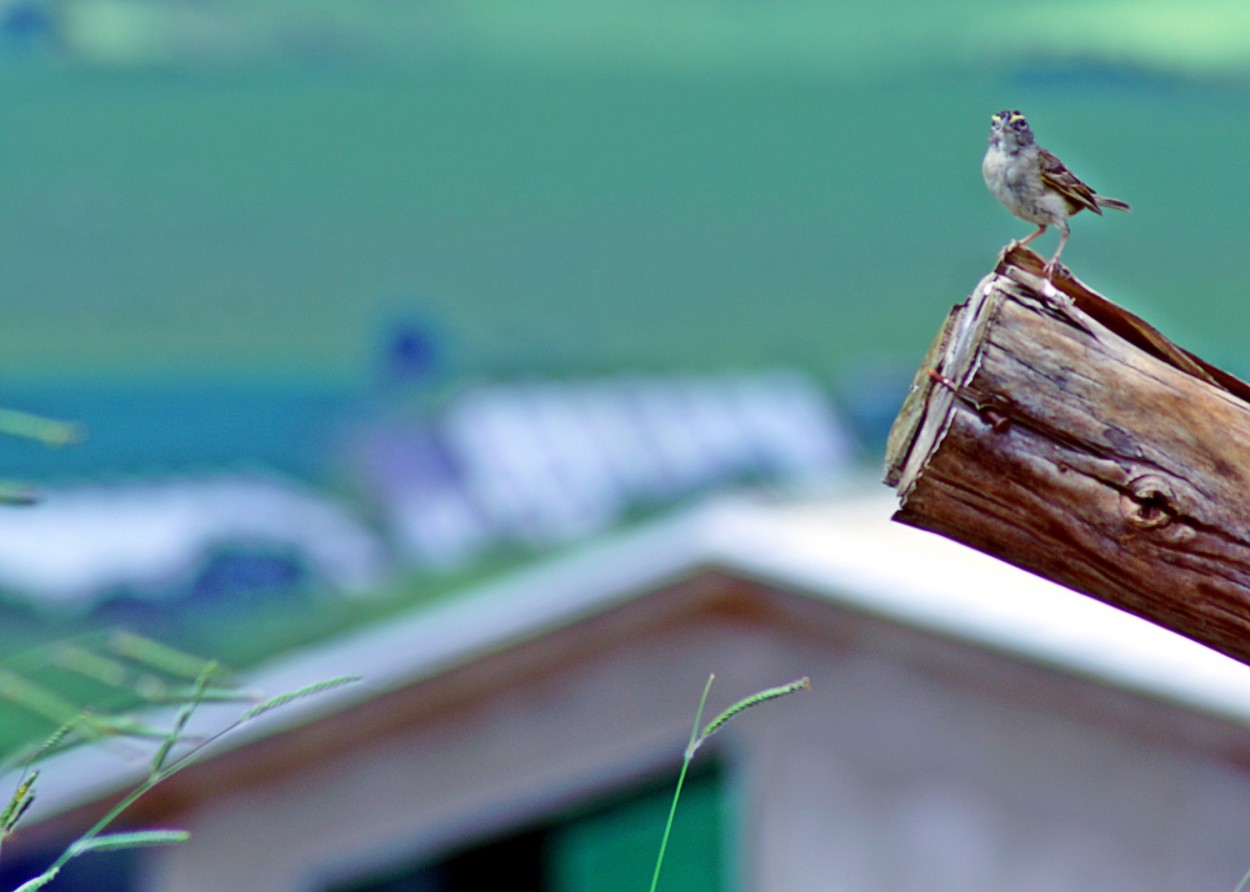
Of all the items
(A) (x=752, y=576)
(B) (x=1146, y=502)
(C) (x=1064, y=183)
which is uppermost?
(A) (x=752, y=576)

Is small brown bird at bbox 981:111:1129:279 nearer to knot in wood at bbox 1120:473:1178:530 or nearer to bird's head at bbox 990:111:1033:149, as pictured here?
bird's head at bbox 990:111:1033:149

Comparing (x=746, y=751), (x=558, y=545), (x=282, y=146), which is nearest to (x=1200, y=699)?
(x=746, y=751)

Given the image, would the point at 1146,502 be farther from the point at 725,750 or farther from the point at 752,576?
the point at 725,750

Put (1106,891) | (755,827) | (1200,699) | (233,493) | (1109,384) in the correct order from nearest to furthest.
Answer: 1. (1109,384)
2. (1200,699)
3. (1106,891)
4. (755,827)
5. (233,493)

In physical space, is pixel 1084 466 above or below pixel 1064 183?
below

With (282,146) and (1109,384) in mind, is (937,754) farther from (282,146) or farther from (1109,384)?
(282,146)

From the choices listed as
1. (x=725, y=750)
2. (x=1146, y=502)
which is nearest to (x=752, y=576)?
(x=725, y=750)

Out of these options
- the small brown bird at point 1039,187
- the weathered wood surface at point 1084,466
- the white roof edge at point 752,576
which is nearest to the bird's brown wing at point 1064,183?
the small brown bird at point 1039,187

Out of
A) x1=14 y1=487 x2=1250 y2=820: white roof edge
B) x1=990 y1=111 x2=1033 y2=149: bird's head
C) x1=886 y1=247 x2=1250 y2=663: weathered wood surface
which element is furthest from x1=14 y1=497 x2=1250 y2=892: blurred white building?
x1=886 y1=247 x2=1250 y2=663: weathered wood surface
